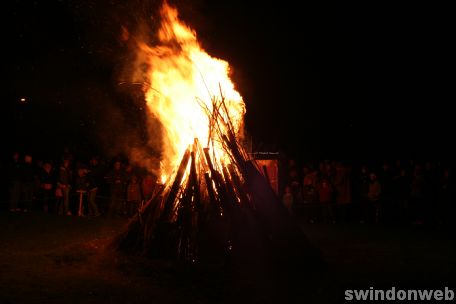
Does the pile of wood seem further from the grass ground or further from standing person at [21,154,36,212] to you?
standing person at [21,154,36,212]

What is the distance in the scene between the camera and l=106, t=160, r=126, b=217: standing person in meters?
14.6

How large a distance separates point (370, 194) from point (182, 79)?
712 cm

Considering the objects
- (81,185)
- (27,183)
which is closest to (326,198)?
(81,185)

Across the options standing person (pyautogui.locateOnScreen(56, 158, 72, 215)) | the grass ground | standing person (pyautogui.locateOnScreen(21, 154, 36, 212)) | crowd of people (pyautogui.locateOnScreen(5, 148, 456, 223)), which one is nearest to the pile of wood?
the grass ground

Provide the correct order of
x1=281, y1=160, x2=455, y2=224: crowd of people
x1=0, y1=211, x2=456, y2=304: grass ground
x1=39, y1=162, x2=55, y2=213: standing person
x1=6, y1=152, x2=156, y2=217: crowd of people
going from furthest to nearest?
x1=39, y1=162, x2=55, y2=213: standing person
x1=6, y1=152, x2=156, y2=217: crowd of people
x1=281, y1=160, x2=455, y2=224: crowd of people
x1=0, y1=211, x2=456, y2=304: grass ground

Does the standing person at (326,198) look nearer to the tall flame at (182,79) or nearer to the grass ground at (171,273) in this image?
the grass ground at (171,273)

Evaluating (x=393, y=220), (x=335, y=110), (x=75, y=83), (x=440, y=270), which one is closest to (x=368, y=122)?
(x=335, y=110)

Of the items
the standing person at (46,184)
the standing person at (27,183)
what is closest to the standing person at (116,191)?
the standing person at (46,184)

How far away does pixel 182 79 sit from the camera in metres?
9.33

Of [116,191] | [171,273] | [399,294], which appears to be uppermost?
[116,191]

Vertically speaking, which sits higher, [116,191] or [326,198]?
[116,191]

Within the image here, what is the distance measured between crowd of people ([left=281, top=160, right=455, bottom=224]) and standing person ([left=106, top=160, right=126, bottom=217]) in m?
4.44

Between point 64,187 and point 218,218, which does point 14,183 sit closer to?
point 64,187

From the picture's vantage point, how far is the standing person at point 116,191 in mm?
14569
